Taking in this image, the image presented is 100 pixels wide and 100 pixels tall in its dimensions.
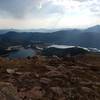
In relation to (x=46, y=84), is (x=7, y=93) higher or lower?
higher

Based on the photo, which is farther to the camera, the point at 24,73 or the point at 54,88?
the point at 24,73

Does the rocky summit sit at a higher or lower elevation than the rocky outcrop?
lower

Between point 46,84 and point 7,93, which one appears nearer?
point 7,93

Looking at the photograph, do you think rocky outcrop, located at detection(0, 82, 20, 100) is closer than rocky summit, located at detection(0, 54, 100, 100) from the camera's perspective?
Yes

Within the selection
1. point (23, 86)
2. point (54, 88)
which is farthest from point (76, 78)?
point (23, 86)

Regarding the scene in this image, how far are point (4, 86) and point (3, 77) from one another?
148 inches

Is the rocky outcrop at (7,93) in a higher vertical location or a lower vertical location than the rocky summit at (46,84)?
higher

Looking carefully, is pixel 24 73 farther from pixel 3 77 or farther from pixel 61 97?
pixel 61 97

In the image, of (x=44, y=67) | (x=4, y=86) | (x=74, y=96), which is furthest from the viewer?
(x=44, y=67)

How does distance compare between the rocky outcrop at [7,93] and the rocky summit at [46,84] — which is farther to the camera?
the rocky summit at [46,84]

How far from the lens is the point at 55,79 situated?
16.4 metres

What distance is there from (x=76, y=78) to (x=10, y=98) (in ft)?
22.1

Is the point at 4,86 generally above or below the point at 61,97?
above

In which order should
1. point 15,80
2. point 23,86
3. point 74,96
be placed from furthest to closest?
point 15,80 → point 23,86 → point 74,96
